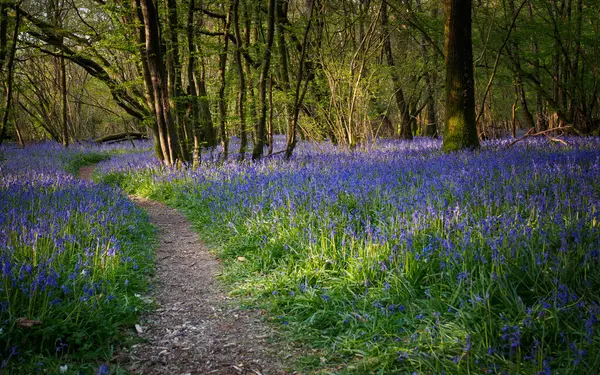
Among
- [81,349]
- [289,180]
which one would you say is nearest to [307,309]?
[81,349]

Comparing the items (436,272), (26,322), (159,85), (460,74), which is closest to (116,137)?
(159,85)

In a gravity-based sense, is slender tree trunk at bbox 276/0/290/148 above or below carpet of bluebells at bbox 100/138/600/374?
above

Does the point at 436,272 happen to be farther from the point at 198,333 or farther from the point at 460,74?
the point at 460,74

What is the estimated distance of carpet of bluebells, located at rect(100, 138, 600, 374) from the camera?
8.20 feet

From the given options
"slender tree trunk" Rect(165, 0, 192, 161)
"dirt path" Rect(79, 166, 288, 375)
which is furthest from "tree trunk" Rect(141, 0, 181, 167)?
"dirt path" Rect(79, 166, 288, 375)

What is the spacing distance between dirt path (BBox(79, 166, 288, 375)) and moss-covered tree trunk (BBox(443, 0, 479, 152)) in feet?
22.5

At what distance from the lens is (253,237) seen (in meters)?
5.42

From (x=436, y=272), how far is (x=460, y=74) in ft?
23.2

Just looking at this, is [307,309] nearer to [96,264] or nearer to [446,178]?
[96,264]

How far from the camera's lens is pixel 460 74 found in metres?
9.30

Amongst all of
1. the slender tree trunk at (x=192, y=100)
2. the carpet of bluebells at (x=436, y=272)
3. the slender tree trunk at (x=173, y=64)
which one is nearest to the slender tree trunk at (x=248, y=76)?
the slender tree trunk at (x=192, y=100)

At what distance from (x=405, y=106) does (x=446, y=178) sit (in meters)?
12.7

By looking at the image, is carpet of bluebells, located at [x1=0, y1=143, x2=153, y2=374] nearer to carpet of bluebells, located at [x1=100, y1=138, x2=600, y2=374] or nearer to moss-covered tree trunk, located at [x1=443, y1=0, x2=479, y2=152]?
carpet of bluebells, located at [x1=100, y1=138, x2=600, y2=374]

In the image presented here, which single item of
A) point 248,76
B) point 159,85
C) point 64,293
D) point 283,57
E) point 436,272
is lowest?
point 436,272
